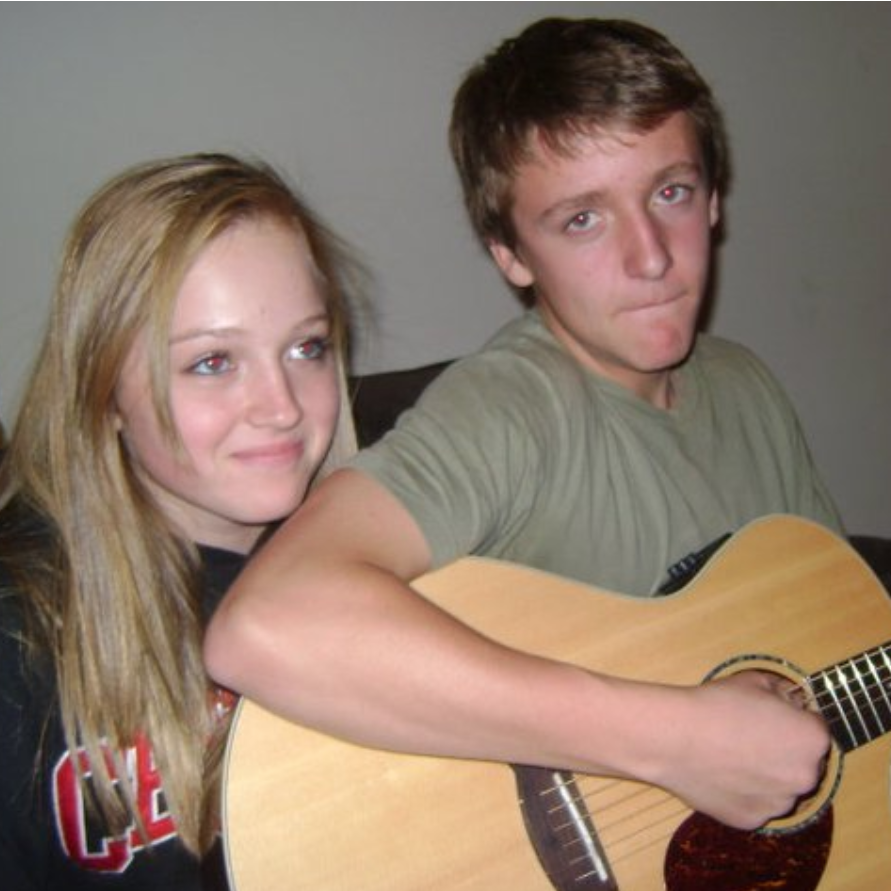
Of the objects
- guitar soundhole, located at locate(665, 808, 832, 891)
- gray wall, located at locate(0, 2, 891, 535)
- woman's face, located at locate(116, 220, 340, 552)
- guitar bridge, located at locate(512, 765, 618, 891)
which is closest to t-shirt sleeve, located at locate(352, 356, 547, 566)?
woman's face, located at locate(116, 220, 340, 552)

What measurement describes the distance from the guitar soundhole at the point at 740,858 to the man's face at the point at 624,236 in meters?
0.51

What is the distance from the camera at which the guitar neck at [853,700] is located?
0.93 metres

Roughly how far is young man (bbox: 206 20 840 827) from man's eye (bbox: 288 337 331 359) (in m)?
0.14

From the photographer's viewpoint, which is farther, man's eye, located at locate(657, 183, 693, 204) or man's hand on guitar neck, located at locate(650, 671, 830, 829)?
man's eye, located at locate(657, 183, 693, 204)

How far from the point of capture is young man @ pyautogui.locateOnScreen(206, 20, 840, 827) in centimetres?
71

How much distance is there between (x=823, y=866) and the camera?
888mm

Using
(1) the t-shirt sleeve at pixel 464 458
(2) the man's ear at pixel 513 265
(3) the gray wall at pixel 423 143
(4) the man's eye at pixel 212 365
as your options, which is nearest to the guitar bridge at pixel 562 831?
(1) the t-shirt sleeve at pixel 464 458

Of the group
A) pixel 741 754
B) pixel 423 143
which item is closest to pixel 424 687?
pixel 741 754

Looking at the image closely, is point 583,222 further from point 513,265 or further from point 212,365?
point 212,365

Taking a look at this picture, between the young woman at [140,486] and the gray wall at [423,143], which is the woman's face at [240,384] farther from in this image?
the gray wall at [423,143]

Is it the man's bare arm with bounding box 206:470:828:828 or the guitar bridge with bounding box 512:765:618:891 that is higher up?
the man's bare arm with bounding box 206:470:828:828

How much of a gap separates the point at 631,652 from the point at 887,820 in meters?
0.35

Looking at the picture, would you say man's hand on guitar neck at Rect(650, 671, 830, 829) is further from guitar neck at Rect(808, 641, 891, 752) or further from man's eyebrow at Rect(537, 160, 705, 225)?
man's eyebrow at Rect(537, 160, 705, 225)

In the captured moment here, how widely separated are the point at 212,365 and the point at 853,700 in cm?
78
